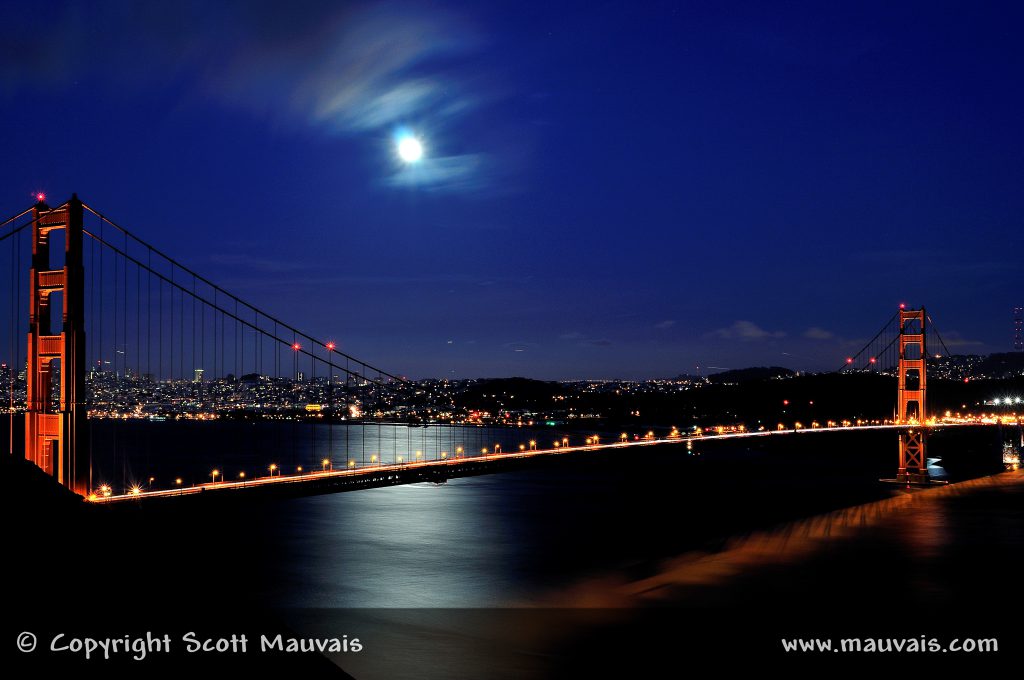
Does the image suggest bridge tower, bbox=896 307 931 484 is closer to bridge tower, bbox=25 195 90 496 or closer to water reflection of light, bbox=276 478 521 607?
water reflection of light, bbox=276 478 521 607

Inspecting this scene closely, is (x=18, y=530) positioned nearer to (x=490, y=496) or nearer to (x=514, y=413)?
(x=490, y=496)

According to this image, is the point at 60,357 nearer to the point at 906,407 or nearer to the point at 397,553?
the point at 397,553

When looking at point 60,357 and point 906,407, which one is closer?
point 60,357

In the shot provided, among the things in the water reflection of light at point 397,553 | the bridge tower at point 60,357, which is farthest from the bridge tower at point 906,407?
the bridge tower at point 60,357

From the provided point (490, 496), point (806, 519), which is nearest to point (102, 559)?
point (806, 519)

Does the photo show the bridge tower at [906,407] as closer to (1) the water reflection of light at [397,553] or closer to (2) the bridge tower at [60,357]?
(1) the water reflection of light at [397,553]

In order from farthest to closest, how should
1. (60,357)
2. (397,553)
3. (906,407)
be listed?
(906,407), (397,553), (60,357)

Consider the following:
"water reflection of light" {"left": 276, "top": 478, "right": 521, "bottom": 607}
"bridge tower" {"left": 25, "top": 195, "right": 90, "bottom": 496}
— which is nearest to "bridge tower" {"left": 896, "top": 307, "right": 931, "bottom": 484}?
"water reflection of light" {"left": 276, "top": 478, "right": 521, "bottom": 607}

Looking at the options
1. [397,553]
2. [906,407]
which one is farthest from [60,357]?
[906,407]
